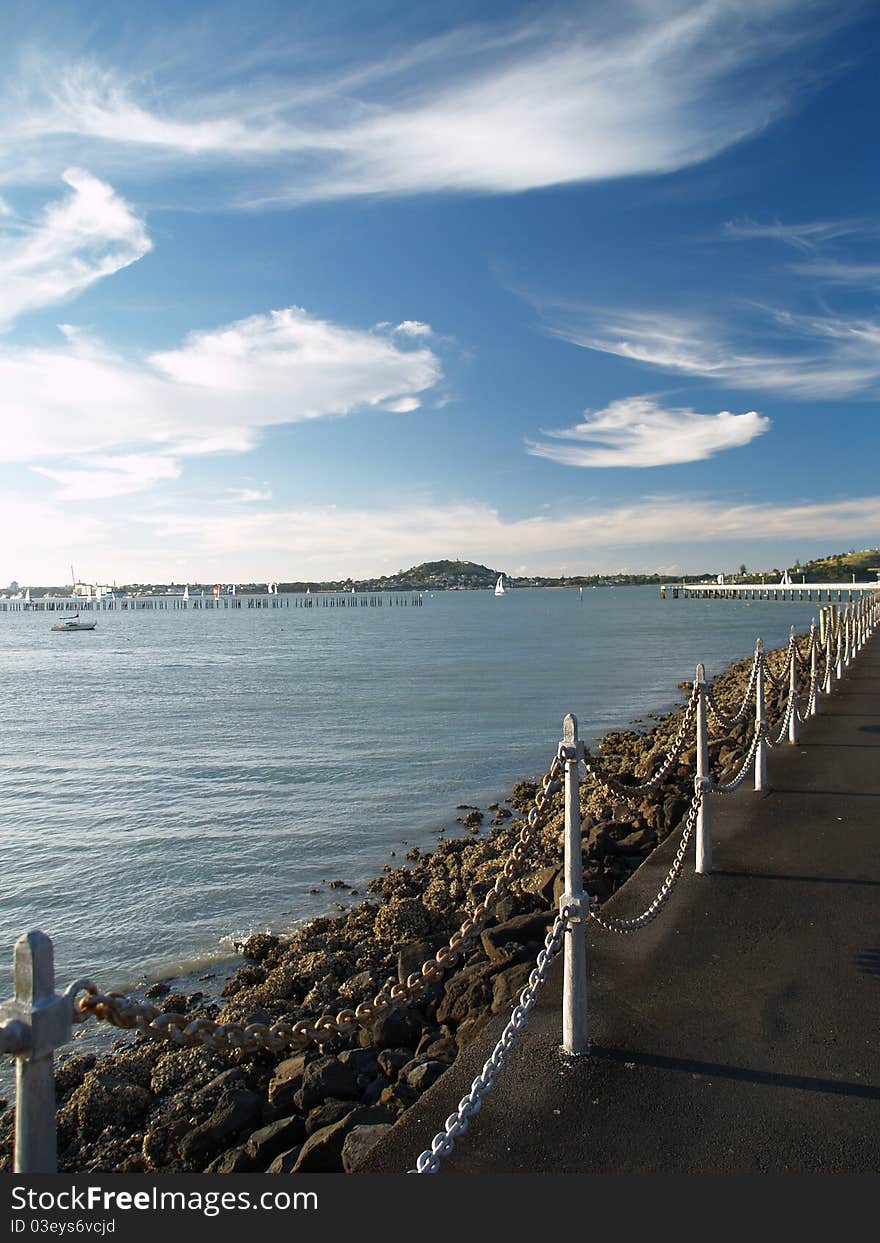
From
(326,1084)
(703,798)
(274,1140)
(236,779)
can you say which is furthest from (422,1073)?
(236,779)

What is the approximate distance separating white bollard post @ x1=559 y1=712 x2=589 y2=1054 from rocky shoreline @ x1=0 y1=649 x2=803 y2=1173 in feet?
1.27

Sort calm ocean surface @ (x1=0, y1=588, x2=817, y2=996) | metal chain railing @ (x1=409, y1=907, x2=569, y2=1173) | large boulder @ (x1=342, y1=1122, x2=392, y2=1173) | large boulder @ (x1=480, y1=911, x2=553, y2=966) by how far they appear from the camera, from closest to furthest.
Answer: metal chain railing @ (x1=409, y1=907, x2=569, y2=1173) < large boulder @ (x1=342, y1=1122, x2=392, y2=1173) < large boulder @ (x1=480, y1=911, x2=553, y2=966) < calm ocean surface @ (x1=0, y1=588, x2=817, y2=996)

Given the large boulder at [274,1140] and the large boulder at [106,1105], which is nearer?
the large boulder at [274,1140]

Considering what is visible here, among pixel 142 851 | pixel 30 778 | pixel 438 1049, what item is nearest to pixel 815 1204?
pixel 438 1049

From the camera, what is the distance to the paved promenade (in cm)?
321

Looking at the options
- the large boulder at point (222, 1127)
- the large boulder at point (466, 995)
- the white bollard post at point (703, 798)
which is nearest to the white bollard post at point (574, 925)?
the large boulder at point (466, 995)

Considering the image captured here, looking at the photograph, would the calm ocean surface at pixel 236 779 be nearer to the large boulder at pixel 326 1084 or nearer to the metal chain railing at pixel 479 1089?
the large boulder at pixel 326 1084

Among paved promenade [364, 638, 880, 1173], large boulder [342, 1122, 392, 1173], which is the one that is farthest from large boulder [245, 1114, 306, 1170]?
paved promenade [364, 638, 880, 1173]

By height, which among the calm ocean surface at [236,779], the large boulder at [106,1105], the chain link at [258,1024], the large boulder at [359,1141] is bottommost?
the calm ocean surface at [236,779]

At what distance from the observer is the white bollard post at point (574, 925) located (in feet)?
12.6

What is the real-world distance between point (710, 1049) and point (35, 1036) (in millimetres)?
3187

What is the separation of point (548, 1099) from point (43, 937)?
2523 mm

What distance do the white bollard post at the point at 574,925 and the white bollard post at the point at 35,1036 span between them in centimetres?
237

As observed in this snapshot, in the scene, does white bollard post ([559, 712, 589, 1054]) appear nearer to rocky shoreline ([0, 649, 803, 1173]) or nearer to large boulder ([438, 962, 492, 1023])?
rocky shoreline ([0, 649, 803, 1173])
